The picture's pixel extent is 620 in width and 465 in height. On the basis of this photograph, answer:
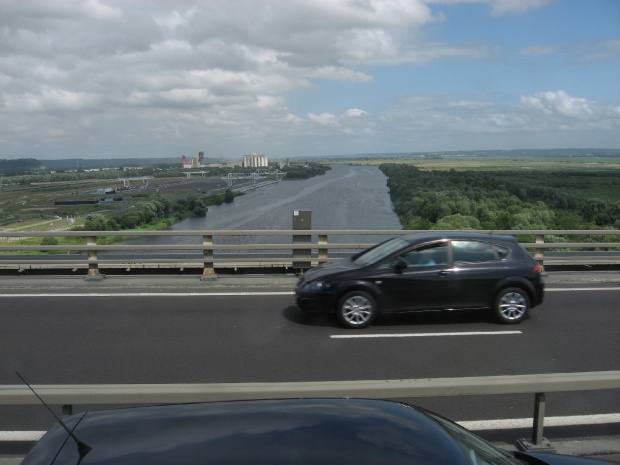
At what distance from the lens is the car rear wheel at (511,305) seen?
8.82 metres

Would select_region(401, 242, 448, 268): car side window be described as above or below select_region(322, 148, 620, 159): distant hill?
below

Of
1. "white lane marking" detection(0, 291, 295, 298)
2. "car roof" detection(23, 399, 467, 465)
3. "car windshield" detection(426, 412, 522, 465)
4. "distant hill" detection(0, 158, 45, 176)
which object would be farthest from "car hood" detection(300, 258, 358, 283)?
"distant hill" detection(0, 158, 45, 176)

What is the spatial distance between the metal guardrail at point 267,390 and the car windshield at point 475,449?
2.73 feet

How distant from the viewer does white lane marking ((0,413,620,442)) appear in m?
Result: 4.75

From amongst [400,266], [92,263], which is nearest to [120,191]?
[92,263]

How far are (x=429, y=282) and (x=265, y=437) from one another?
6.80 meters

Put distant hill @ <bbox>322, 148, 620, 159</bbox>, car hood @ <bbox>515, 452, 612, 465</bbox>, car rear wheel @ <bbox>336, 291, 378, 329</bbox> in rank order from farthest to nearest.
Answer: distant hill @ <bbox>322, 148, 620, 159</bbox> → car rear wheel @ <bbox>336, 291, 378, 329</bbox> → car hood @ <bbox>515, 452, 612, 465</bbox>

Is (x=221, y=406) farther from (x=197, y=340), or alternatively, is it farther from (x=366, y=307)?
(x=366, y=307)

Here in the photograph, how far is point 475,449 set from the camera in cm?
252

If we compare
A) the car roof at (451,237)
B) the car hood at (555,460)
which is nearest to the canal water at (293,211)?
the car roof at (451,237)

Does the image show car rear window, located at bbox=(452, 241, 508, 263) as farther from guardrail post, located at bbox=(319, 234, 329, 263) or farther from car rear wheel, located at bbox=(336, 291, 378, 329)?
guardrail post, located at bbox=(319, 234, 329, 263)

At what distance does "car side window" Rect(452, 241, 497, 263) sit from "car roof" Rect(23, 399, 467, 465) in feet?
21.8

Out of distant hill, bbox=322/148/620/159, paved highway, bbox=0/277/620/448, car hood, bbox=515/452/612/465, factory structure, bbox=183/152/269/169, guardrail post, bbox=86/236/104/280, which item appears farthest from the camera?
distant hill, bbox=322/148/620/159

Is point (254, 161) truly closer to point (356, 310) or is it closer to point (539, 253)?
point (539, 253)
